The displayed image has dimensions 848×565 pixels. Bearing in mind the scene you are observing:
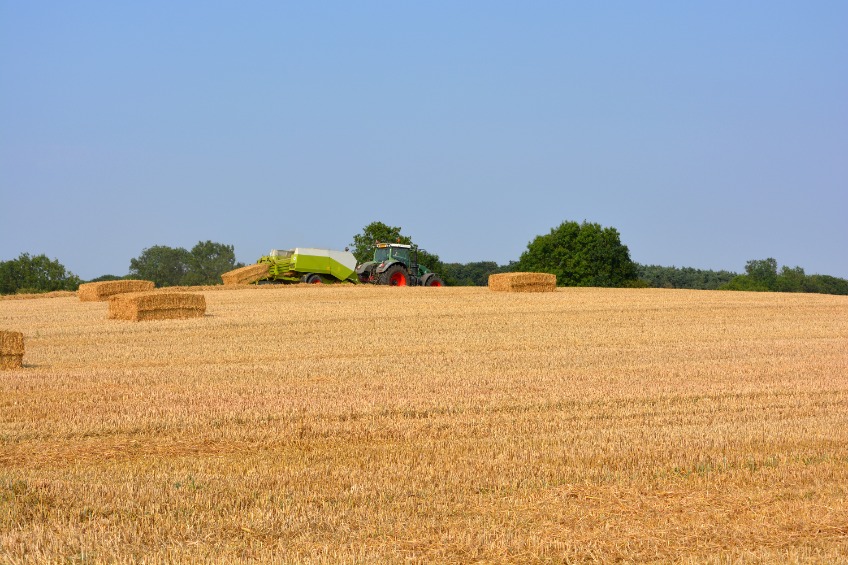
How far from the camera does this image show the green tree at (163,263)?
340 feet

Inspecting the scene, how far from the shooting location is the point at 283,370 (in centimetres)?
1399

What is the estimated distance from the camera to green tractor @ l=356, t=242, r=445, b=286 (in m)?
37.8

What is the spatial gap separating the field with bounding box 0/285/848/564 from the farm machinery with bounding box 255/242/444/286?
20.0m

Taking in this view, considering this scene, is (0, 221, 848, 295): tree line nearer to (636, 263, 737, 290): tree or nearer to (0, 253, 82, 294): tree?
(0, 253, 82, 294): tree

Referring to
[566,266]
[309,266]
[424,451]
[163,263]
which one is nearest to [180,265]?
[163,263]

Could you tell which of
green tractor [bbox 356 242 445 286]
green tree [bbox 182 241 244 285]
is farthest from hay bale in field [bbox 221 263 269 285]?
green tree [bbox 182 241 244 285]

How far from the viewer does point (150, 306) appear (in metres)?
22.9

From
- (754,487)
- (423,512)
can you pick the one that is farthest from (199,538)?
(754,487)

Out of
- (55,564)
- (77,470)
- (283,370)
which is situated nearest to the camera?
(55,564)

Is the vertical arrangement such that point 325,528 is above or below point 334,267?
below

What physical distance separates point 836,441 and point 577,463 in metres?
2.78

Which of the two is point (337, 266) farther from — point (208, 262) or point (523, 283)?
point (208, 262)

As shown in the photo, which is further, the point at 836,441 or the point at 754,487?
the point at 836,441

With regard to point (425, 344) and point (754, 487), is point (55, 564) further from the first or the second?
point (425, 344)
